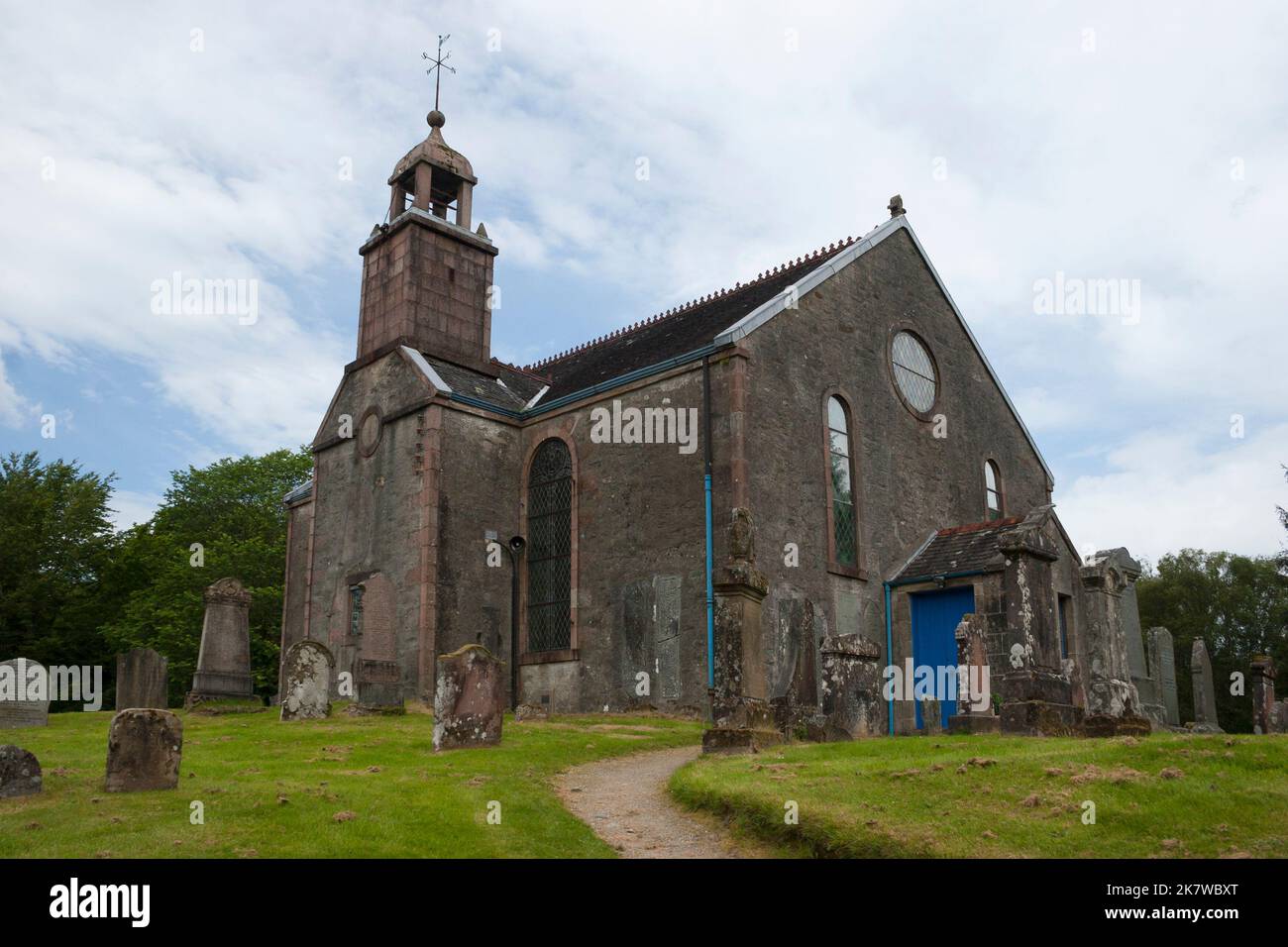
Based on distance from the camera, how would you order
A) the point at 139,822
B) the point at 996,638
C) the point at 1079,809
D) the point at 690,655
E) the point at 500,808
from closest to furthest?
1. the point at 1079,809
2. the point at 139,822
3. the point at 500,808
4. the point at 996,638
5. the point at 690,655

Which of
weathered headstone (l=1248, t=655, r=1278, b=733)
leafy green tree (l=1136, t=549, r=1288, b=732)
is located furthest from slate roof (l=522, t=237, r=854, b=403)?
leafy green tree (l=1136, t=549, r=1288, b=732)

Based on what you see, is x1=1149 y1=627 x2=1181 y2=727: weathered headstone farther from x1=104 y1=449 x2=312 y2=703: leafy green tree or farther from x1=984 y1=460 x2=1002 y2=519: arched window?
x1=104 y1=449 x2=312 y2=703: leafy green tree

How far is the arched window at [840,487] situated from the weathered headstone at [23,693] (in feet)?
51.7

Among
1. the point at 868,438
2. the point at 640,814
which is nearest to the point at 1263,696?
the point at 868,438

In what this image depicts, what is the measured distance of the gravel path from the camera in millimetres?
9844

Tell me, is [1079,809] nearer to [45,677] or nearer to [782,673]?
[782,673]

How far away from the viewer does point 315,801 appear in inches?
418

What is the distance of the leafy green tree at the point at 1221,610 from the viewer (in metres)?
49.8

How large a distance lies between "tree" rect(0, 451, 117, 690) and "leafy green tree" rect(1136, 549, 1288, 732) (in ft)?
152

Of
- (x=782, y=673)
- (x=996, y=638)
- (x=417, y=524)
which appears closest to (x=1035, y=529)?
(x=996, y=638)

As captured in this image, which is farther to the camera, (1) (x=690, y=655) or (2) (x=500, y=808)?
(1) (x=690, y=655)

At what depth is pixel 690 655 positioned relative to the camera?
21.3m

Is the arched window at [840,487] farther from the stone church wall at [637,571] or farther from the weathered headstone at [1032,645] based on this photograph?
the weathered headstone at [1032,645]
